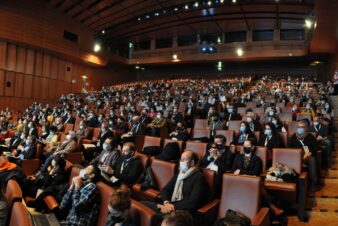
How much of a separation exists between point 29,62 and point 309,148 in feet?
44.8

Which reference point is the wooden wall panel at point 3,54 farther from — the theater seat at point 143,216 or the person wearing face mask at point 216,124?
the theater seat at point 143,216

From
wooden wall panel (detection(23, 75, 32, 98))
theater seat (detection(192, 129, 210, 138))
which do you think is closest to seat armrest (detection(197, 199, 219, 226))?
theater seat (detection(192, 129, 210, 138))

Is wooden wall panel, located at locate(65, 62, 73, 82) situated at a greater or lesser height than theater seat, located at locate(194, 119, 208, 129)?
greater

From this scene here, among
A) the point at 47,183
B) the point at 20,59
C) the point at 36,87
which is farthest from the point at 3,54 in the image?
the point at 47,183

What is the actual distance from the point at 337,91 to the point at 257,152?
685 cm

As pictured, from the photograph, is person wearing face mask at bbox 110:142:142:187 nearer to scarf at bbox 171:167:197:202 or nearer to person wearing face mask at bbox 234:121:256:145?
scarf at bbox 171:167:197:202

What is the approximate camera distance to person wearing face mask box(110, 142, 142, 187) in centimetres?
339

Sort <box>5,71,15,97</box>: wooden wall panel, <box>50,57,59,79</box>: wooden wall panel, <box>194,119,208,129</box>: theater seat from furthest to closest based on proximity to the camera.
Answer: <box>50,57,59,79</box>: wooden wall panel < <box>5,71,15,97</box>: wooden wall panel < <box>194,119,208,129</box>: theater seat

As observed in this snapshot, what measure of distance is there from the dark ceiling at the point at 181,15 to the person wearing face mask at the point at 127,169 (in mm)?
10615

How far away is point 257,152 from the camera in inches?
143

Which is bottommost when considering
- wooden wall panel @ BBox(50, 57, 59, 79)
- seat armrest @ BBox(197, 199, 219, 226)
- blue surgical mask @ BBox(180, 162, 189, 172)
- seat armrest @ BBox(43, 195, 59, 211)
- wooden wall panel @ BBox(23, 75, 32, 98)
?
seat armrest @ BBox(43, 195, 59, 211)

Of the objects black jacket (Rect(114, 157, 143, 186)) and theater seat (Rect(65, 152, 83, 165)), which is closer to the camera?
black jacket (Rect(114, 157, 143, 186))

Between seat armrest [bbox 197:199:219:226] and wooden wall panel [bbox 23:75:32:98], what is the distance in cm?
1390

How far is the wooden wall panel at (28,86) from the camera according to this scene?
47.9 feet
